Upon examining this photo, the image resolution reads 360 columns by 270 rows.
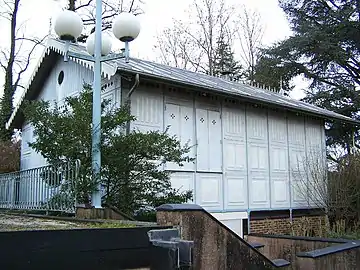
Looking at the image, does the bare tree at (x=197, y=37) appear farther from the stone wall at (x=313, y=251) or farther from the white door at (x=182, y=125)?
the stone wall at (x=313, y=251)

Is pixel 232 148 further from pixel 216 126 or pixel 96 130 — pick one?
pixel 96 130

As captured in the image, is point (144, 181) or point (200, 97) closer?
point (144, 181)

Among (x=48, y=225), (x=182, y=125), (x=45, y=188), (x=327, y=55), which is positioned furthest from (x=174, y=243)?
(x=327, y=55)

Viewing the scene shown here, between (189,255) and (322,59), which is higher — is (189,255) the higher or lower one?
the lower one

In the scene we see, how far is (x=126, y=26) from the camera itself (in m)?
6.91

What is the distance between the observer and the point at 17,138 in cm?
1862

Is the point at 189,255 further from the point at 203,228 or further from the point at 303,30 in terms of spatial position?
the point at 303,30

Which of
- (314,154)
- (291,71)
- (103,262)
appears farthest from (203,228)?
(291,71)

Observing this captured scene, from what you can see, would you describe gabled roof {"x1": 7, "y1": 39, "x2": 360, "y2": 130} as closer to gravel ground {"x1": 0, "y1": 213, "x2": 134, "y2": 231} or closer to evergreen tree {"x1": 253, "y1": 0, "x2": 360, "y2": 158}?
gravel ground {"x1": 0, "y1": 213, "x2": 134, "y2": 231}

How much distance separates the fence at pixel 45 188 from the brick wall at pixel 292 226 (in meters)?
6.46

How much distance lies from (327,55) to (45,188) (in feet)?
61.1

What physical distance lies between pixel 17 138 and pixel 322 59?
15977 mm

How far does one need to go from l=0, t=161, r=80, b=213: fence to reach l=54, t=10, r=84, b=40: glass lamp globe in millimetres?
2106

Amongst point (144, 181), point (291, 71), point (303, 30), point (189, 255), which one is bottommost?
point (189, 255)
